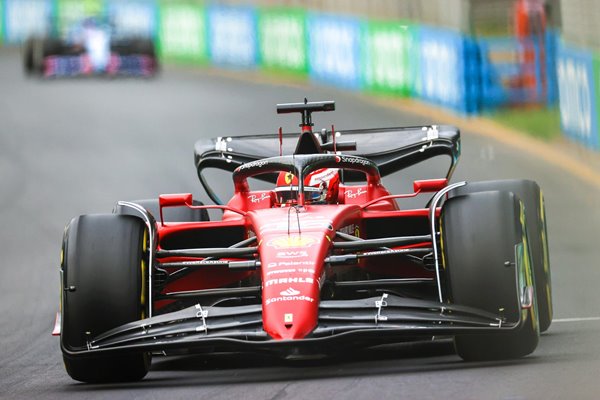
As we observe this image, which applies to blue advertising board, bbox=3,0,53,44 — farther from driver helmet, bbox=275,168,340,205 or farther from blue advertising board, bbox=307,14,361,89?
driver helmet, bbox=275,168,340,205

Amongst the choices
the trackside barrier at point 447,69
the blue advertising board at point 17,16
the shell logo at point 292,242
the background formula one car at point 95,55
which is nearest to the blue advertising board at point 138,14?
the blue advertising board at point 17,16

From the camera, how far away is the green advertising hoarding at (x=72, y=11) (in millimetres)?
34469

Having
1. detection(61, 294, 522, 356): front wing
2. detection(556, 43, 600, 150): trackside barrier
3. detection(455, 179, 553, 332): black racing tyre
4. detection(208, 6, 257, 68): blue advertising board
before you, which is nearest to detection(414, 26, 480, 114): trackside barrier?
detection(556, 43, 600, 150): trackside barrier

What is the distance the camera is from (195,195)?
64.8 ft

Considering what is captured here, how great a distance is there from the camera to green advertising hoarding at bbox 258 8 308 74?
120ft

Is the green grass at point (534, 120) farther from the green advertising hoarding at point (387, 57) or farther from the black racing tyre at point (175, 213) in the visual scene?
Answer: the black racing tyre at point (175, 213)

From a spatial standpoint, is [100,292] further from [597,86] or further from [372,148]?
[597,86]

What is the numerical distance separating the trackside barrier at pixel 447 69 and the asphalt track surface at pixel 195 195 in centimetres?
71

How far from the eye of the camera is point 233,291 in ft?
28.5

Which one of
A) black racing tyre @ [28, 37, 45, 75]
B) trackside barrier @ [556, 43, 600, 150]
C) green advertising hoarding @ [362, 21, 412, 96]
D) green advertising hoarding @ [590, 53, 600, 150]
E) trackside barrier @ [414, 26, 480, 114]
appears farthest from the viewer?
black racing tyre @ [28, 37, 45, 75]

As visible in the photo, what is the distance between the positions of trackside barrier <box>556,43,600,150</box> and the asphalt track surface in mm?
689

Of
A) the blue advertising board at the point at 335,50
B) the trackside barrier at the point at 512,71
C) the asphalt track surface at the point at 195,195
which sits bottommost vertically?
the asphalt track surface at the point at 195,195

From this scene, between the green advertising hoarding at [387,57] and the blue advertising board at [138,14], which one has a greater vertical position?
the blue advertising board at [138,14]

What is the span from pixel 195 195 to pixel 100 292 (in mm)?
11487
